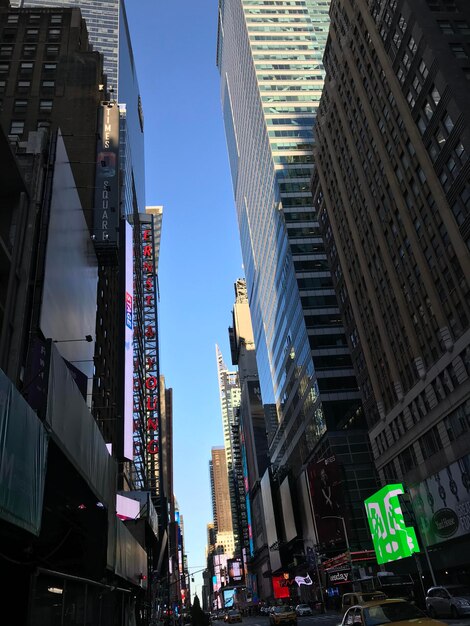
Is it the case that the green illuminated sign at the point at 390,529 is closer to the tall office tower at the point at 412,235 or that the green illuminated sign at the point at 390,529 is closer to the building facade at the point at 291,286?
the tall office tower at the point at 412,235

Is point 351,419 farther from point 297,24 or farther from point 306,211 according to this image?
point 297,24

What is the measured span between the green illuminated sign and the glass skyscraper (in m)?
18.3

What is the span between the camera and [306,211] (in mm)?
100812

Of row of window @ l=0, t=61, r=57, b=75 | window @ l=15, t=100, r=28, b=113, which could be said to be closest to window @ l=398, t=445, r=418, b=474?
window @ l=15, t=100, r=28, b=113

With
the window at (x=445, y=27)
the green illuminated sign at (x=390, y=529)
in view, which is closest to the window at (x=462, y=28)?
the window at (x=445, y=27)

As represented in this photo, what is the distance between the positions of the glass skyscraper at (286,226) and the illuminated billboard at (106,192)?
4730 centimetres

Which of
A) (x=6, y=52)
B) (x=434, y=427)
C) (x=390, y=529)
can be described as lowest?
(x=390, y=529)

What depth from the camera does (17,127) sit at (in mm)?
49281

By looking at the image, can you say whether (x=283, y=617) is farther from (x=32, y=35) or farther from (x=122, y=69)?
(x=122, y=69)

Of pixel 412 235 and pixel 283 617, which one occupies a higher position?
pixel 412 235

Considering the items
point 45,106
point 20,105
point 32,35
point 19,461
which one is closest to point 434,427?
point 19,461

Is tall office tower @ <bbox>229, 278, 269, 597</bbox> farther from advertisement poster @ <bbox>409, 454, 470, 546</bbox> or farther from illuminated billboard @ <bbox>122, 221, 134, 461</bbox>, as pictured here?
advertisement poster @ <bbox>409, 454, 470, 546</bbox>

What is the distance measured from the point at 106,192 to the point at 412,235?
Result: 3137cm

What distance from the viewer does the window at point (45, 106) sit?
2012 inches
